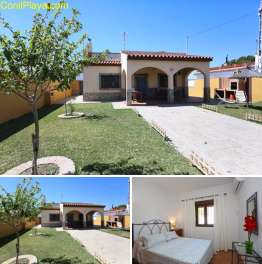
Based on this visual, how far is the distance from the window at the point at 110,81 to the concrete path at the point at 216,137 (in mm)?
7611

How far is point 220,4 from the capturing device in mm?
11594

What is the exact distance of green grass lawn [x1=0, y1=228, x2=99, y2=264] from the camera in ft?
25.0

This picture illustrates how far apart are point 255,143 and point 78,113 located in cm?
778

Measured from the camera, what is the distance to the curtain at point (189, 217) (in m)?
9.35

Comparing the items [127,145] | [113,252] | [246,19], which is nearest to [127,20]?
[127,145]

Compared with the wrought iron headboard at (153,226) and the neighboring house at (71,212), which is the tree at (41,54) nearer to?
the neighboring house at (71,212)

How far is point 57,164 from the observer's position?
786 cm

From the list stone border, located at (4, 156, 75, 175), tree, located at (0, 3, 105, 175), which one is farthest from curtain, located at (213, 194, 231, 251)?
tree, located at (0, 3, 105, 175)

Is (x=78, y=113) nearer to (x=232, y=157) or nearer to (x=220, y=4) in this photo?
(x=220, y=4)

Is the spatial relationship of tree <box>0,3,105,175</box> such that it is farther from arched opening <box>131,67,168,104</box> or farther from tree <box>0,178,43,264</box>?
arched opening <box>131,67,168,104</box>

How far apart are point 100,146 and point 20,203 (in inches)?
111

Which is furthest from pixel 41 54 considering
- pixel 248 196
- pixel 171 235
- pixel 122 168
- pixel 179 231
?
pixel 179 231

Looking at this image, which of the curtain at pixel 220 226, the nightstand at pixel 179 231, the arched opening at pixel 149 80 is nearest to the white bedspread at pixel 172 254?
the curtain at pixel 220 226

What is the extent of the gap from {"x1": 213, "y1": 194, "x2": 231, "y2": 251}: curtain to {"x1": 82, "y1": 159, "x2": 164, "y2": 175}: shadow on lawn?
200cm
